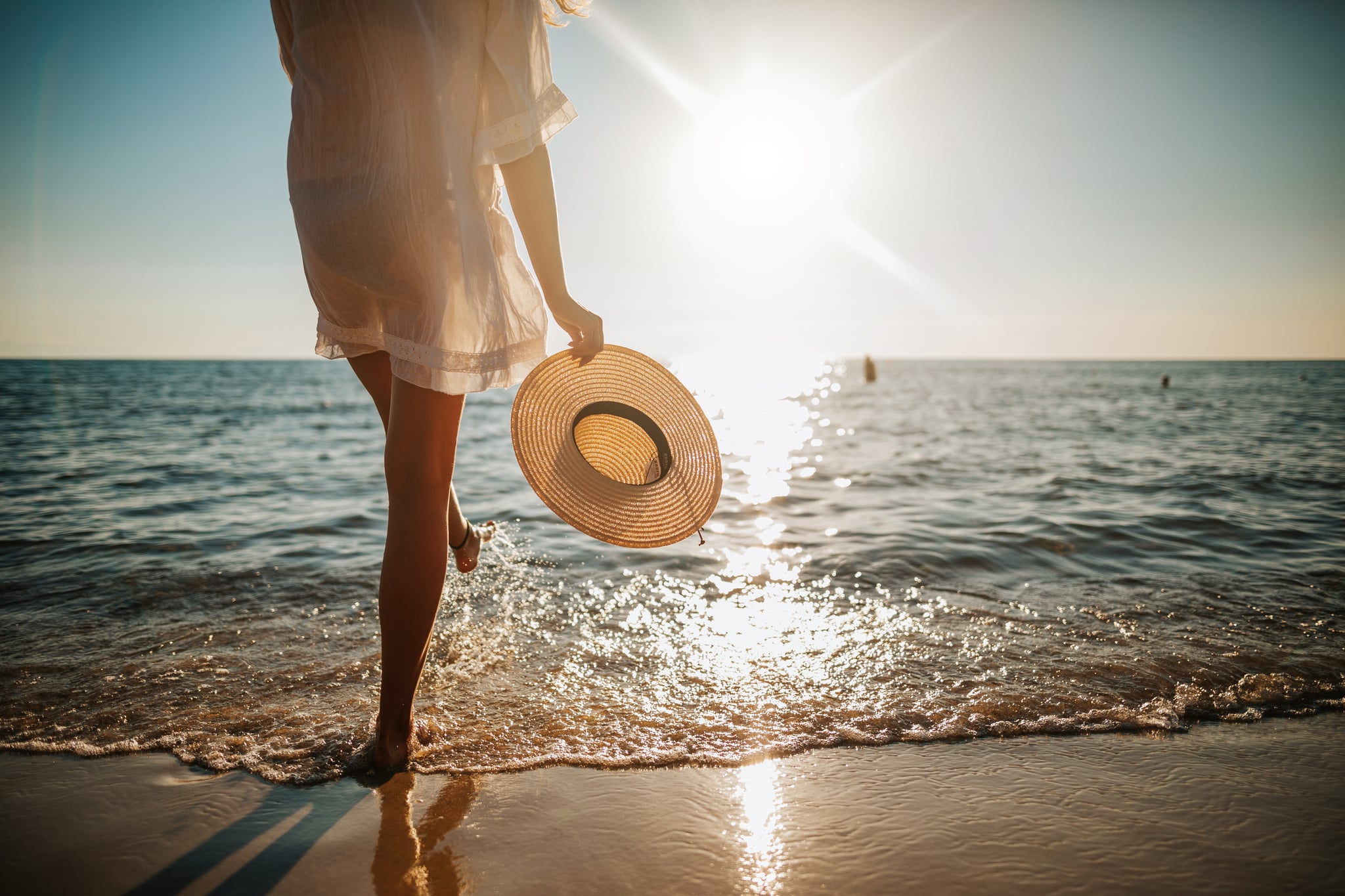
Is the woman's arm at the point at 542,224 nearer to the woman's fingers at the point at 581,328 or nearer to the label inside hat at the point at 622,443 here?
the woman's fingers at the point at 581,328

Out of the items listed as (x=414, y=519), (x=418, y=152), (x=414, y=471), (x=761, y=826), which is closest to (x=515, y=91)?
(x=418, y=152)

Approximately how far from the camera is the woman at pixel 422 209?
150 cm

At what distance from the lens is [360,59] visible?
1.50 m

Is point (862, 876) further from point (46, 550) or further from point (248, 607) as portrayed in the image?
point (46, 550)

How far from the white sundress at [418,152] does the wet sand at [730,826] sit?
99cm

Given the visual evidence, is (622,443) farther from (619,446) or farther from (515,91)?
(515,91)

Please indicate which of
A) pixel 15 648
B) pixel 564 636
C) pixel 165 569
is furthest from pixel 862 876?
pixel 165 569

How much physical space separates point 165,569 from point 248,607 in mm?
952

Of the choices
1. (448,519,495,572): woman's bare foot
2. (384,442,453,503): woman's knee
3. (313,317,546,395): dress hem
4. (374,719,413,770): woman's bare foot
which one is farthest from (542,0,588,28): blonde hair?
(374,719,413,770): woman's bare foot

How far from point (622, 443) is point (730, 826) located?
3.93ft

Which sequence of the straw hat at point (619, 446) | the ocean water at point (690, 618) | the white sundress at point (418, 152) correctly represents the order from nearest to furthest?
1. the white sundress at point (418, 152)
2. the ocean water at point (690, 618)
3. the straw hat at point (619, 446)

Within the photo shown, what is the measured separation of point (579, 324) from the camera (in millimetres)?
1836

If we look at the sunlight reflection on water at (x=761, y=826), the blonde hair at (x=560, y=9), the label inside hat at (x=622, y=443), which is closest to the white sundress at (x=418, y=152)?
the blonde hair at (x=560, y=9)

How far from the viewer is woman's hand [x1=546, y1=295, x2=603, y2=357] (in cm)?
179
